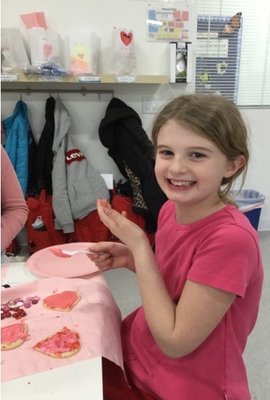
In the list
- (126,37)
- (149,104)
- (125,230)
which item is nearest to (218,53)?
(149,104)

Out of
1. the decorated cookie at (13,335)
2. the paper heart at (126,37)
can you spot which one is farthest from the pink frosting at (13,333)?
the paper heart at (126,37)

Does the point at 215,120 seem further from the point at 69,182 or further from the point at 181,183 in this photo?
the point at 69,182

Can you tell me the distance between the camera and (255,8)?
2.80 meters

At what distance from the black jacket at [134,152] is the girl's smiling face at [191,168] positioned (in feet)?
5.50

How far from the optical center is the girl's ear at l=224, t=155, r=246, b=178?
75cm

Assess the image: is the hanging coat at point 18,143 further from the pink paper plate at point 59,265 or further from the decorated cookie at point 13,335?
the decorated cookie at point 13,335

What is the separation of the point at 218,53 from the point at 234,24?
0.25 m

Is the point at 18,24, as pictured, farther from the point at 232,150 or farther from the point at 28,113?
the point at 232,150

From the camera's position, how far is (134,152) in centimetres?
251

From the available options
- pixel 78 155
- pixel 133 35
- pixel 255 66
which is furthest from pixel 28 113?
pixel 255 66

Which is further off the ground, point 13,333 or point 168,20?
point 168,20

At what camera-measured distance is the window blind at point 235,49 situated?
9.12 feet

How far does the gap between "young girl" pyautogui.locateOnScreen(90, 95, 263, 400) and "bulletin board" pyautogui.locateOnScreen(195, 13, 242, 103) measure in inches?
86.7

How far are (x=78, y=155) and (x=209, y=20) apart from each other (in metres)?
1.55
